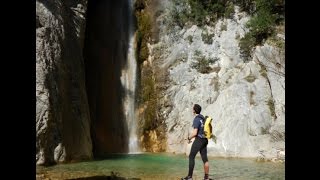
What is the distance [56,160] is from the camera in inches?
577

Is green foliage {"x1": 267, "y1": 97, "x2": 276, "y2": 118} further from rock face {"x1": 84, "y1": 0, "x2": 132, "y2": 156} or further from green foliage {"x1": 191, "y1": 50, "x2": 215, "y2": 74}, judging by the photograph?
rock face {"x1": 84, "y1": 0, "x2": 132, "y2": 156}

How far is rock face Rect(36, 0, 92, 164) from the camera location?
1448cm

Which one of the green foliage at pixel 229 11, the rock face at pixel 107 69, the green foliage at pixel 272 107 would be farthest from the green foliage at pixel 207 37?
the green foliage at pixel 272 107

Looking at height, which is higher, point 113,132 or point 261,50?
point 261,50

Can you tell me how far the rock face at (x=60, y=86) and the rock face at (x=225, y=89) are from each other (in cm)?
642

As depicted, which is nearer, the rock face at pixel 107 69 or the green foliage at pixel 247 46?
the green foliage at pixel 247 46

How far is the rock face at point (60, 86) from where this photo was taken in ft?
47.5

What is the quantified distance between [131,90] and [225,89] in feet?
18.9

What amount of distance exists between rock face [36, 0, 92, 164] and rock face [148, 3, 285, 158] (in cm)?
642

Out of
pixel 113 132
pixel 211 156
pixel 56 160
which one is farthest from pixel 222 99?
pixel 56 160

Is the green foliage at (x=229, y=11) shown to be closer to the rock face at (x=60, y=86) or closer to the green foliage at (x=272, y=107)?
the green foliage at (x=272, y=107)
